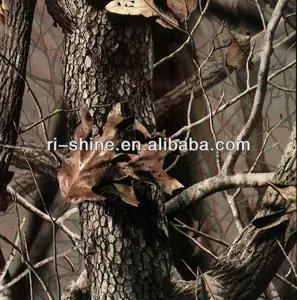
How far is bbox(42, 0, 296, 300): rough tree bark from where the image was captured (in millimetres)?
1047

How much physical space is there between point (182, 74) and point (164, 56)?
0.15 feet

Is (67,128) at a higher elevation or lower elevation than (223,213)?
higher

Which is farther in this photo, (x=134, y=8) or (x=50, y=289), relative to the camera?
(x=50, y=289)

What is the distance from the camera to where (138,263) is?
3.44 feet

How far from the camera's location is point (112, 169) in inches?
39.8

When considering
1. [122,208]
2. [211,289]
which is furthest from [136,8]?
[211,289]

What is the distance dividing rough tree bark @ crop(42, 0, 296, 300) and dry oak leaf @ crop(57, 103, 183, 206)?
1.5 inches

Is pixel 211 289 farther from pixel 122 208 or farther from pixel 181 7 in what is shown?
pixel 181 7

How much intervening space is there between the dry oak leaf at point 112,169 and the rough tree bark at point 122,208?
37 mm

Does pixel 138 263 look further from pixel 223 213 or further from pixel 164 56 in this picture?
pixel 164 56

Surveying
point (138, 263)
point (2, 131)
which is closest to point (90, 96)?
point (2, 131)

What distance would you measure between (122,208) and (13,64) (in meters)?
0.34

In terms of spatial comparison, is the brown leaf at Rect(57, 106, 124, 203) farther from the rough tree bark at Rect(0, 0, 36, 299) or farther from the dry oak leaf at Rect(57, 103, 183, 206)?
the rough tree bark at Rect(0, 0, 36, 299)

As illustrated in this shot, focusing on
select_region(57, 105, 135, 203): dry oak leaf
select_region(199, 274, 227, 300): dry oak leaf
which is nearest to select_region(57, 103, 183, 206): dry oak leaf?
select_region(57, 105, 135, 203): dry oak leaf
